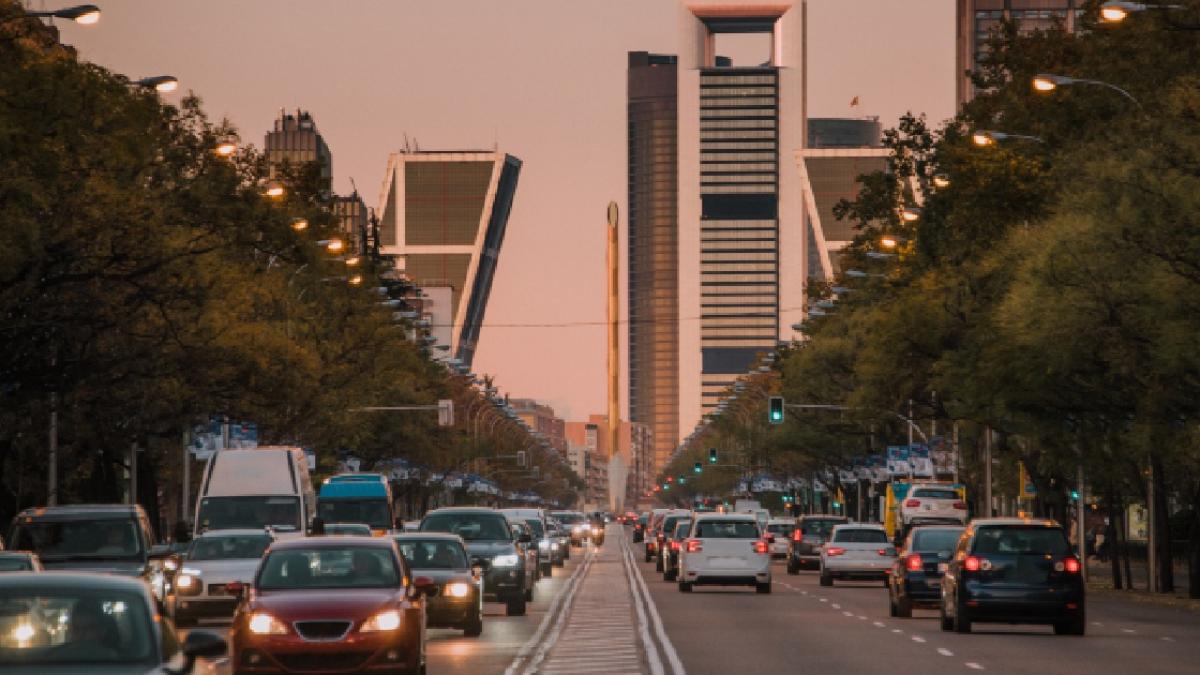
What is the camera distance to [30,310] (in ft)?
141

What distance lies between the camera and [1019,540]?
114 ft

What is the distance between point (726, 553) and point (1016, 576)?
1906 centimetres

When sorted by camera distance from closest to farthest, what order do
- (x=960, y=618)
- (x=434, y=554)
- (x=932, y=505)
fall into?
(x=434, y=554)
(x=960, y=618)
(x=932, y=505)

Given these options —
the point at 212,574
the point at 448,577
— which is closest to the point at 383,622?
the point at 448,577

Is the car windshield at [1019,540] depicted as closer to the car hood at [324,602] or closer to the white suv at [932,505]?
the car hood at [324,602]

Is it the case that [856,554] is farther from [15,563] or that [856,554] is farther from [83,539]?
[15,563]

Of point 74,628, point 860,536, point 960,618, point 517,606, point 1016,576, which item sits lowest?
point 74,628

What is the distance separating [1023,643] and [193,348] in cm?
2634

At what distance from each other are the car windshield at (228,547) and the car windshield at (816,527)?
121 feet

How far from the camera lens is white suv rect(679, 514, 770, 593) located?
172ft

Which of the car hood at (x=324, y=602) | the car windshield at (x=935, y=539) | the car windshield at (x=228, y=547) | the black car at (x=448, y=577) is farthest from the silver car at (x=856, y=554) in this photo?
the car hood at (x=324, y=602)

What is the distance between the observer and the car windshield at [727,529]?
172ft

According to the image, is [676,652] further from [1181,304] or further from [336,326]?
[336,326]

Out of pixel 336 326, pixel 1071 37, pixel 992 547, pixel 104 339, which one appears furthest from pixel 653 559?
pixel 992 547
